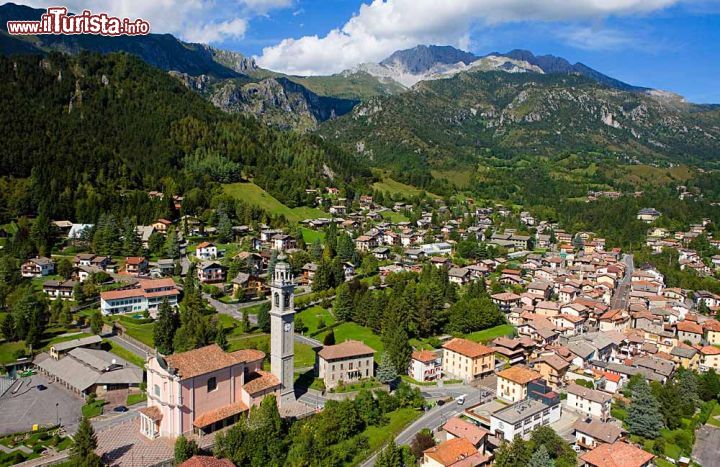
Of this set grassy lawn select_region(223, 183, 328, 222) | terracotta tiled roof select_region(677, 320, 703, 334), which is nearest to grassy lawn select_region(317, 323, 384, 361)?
terracotta tiled roof select_region(677, 320, 703, 334)

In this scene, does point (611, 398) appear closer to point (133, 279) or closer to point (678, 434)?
point (678, 434)

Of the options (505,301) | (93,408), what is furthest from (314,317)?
(93,408)

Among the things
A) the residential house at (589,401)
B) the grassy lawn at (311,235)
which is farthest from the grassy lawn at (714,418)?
the grassy lawn at (311,235)

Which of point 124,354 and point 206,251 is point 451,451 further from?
point 206,251

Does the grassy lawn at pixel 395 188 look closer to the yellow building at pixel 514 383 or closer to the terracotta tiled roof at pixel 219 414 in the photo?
the yellow building at pixel 514 383

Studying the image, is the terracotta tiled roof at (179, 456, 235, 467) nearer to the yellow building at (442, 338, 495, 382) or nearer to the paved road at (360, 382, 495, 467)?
the paved road at (360, 382, 495, 467)

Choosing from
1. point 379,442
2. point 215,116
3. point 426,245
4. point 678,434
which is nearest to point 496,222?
point 426,245

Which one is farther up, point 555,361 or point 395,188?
point 395,188
